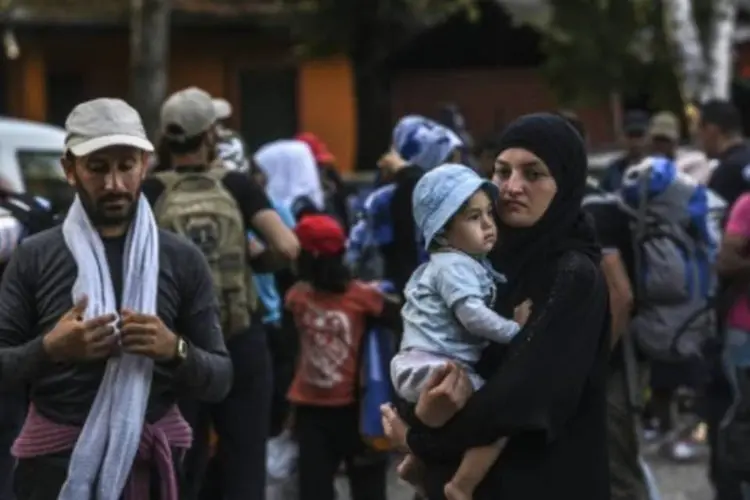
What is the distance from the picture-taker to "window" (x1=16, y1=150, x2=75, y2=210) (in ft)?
43.8

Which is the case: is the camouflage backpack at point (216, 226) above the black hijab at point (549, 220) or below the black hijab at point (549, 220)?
below

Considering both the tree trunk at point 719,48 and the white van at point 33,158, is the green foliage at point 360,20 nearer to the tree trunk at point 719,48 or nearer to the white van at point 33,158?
the tree trunk at point 719,48

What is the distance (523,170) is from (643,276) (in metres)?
5.12

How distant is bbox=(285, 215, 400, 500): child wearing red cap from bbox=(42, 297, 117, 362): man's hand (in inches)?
118

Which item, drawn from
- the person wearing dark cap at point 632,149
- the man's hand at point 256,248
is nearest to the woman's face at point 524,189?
the man's hand at point 256,248

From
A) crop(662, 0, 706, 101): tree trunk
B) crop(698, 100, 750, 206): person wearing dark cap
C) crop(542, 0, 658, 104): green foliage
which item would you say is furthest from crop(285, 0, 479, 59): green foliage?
crop(698, 100, 750, 206): person wearing dark cap

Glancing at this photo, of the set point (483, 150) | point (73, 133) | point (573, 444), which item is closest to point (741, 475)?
point (573, 444)

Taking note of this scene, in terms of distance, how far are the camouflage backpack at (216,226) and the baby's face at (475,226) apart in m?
2.15

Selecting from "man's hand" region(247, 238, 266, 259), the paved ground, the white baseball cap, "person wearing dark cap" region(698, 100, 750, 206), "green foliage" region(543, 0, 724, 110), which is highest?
the white baseball cap

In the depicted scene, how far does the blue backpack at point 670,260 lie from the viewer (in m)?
9.48

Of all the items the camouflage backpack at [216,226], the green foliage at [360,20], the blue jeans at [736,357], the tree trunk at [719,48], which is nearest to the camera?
the camouflage backpack at [216,226]

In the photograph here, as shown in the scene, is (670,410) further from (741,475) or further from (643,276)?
(741,475)

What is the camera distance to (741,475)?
6.90m

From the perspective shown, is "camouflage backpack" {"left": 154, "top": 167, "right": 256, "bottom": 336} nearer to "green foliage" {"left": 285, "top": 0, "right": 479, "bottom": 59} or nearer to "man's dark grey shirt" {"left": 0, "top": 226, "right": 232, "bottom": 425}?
"man's dark grey shirt" {"left": 0, "top": 226, "right": 232, "bottom": 425}
